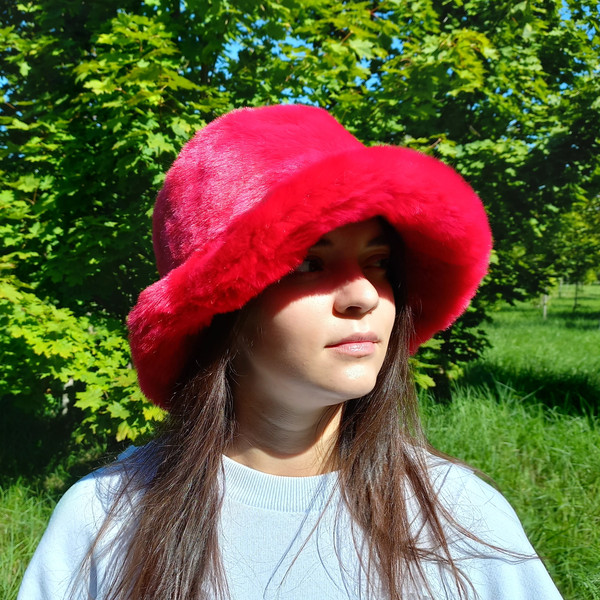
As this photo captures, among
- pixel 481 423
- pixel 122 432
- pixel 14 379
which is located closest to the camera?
pixel 122 432

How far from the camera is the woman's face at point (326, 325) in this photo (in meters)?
1.19

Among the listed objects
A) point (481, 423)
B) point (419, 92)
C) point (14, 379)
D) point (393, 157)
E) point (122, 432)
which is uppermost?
point (419, 92)

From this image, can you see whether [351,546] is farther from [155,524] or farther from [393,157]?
Result: [393,157]

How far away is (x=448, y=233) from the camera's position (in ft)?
4.25

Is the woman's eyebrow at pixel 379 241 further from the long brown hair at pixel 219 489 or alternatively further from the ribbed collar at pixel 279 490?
the ribbed collar at pixel 279 490

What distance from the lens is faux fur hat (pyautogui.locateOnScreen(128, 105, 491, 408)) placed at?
1.13 metres

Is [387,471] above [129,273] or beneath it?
beneath

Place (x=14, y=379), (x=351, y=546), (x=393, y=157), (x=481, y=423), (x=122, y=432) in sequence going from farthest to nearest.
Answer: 1. (x=481, y=423)
2. (x=14, y=379)
3. (x=122, y=432)
4. (x=351, y=546)
5. (x=393, y=157)

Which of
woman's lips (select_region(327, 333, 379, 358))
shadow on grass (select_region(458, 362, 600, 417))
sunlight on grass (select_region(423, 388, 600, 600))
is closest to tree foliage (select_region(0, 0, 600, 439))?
sunlight on grass (select_region(423, 388, 600, 600))

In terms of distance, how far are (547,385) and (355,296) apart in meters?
4.57

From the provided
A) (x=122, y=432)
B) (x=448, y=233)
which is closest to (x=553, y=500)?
(x=122, y=432)

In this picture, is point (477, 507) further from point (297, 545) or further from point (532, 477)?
point (532, 477)

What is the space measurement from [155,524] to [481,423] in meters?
2.79

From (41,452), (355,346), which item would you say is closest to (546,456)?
(355,346)
